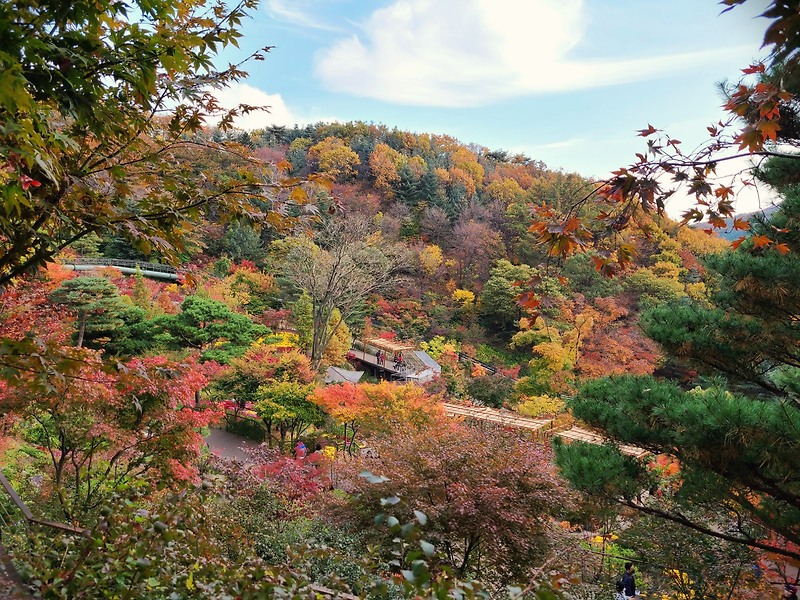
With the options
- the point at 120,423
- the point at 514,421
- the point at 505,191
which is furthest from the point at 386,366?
the point at 505,191

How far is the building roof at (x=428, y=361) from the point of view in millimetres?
16969

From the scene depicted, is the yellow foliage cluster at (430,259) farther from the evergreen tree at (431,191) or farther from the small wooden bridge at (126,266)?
the small wooden bridge at (126,266)

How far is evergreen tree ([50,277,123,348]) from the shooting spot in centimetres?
1220

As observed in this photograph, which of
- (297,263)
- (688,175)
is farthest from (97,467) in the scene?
(297,263)

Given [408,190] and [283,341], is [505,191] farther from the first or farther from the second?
[283,341]

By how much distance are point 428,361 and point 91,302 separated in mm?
10782

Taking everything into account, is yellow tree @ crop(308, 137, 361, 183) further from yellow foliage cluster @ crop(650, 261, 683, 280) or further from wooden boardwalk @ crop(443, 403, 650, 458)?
wooden boardwalk @ crop(443, 403, 650, 458)

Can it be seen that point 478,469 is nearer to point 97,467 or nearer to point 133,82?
point 133,82

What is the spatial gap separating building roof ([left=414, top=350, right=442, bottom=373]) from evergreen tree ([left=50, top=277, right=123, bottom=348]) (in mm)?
9934

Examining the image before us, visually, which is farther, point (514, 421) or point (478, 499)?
point (514, 421)

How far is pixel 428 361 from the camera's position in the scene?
1761 centimetres

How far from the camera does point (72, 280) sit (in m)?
12.5

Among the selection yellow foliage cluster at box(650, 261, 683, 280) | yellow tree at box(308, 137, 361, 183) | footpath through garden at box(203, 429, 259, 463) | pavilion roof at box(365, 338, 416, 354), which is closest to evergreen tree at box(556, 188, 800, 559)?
footpath through garden at box(203, 429, 259, 463)

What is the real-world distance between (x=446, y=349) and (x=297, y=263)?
645cm
